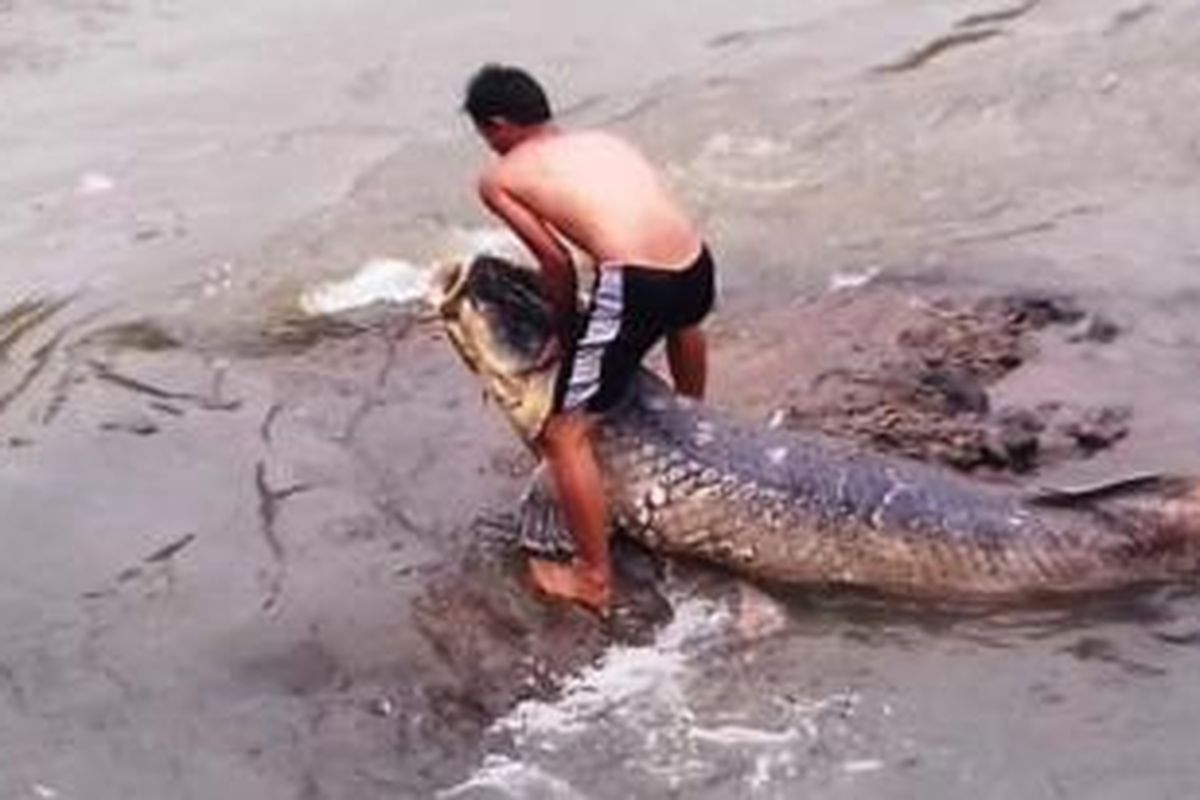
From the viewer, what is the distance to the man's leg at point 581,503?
284 inches

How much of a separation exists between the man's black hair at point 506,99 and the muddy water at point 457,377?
1.39m

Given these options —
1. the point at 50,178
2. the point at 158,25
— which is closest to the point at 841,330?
the point at 50,178

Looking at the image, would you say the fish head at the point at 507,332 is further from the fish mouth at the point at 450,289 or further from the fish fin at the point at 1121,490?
the fish fin at the point at 1121,490

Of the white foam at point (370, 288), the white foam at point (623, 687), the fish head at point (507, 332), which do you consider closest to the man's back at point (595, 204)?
the fish head at point (507, 332)

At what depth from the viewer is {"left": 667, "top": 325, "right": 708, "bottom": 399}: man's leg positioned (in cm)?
783

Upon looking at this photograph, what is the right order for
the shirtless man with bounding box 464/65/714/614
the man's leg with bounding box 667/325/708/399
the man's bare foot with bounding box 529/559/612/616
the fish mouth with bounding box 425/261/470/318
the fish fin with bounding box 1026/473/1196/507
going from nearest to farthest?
the fish fin with bounding box 1026/473/1196/507 → the shirtless man with bounding box 464/65/714/614 → the man's bare foot with bounding box 529/559/612/616 → the fish mouth with bounding box 425/261/470/318 → the man's leg with bounding box 667/325/708/399

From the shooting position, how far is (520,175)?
7270 mm

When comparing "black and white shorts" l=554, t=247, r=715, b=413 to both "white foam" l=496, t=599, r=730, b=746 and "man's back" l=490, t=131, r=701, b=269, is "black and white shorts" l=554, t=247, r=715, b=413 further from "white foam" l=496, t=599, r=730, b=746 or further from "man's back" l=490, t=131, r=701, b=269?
"white foam" l=496, t=599, r=730, b=746

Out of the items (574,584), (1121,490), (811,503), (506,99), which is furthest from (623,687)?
(506,99)

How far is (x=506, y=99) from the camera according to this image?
7246mm

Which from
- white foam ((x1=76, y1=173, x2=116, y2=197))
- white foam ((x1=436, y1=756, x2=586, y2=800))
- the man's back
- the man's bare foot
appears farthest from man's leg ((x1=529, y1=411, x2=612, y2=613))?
white foam ((x1=76, y1=173, x2=116, y2=197))

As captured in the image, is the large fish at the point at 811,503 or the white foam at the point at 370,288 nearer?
the large fish at the point at 811,503

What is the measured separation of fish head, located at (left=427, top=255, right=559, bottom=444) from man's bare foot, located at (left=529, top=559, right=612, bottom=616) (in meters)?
0.39

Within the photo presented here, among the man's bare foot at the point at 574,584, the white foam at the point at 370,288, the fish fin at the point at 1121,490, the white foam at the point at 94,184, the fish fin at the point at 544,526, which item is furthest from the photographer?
the white foam at the point at 94,184
